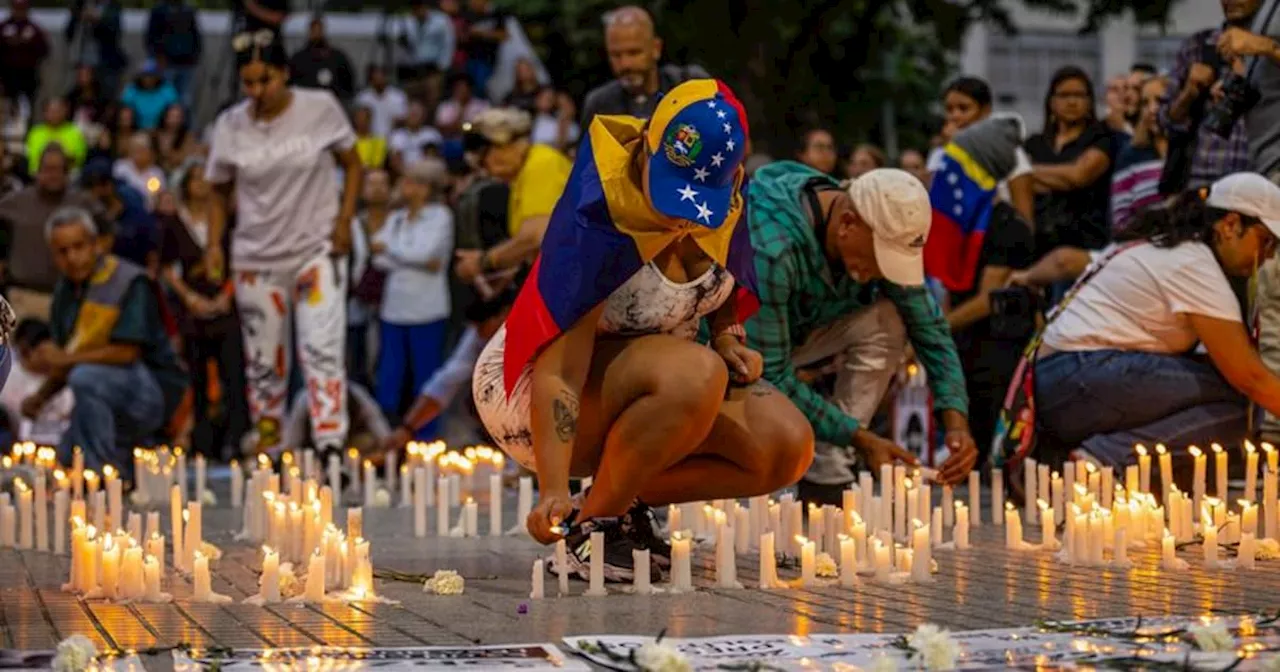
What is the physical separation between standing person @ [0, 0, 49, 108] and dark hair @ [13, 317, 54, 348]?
7.01 meters

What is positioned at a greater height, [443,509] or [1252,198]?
[1252,198]

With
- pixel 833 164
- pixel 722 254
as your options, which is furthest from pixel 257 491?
pixel 833 164

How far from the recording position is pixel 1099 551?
6.81m

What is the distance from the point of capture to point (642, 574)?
6184 millimetres

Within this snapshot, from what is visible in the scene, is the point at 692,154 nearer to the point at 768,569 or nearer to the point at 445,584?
the point at 768,569

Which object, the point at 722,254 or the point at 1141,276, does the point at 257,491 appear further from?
the point at 1141,276

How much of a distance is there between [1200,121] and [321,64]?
9.58 metres

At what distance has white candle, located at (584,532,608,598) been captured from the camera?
20.0 ft

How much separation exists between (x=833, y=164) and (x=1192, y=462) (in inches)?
161

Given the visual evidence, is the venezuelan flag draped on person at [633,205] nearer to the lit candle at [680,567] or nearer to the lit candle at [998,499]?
the lit candle at [680,567]

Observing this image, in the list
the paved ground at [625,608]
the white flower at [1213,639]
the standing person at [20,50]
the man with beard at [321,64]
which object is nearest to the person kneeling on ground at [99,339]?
the paved ground at [625,608]

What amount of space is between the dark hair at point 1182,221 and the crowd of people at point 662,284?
1cm

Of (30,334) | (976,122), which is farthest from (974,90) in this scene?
(30,334)

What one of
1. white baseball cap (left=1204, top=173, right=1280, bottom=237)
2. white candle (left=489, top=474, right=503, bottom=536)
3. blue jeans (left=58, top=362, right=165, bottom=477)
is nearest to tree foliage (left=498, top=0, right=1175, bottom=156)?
blue jeans (left=58, top=362, right=165, bottom=477)
